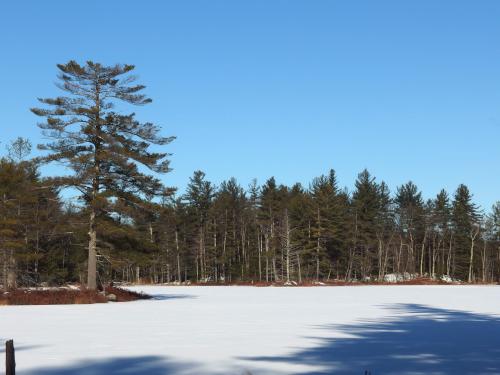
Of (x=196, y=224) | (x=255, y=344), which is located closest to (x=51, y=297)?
(x=255, y=344)

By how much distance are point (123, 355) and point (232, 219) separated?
85803mm

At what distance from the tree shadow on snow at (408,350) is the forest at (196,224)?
67.8 ft

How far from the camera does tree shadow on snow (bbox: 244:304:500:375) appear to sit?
9.48 meters

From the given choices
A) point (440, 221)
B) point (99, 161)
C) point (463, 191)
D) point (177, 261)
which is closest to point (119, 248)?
point (99, 161)

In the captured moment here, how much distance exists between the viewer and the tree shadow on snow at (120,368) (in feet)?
29.3

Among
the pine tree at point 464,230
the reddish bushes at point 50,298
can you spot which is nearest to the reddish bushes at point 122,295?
the reddish bushes at point 50,298

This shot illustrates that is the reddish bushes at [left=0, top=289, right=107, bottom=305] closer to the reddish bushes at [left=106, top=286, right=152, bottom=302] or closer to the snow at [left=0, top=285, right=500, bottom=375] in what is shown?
the reddish bushes at [left=106, top=286, right=152, bottom=302]

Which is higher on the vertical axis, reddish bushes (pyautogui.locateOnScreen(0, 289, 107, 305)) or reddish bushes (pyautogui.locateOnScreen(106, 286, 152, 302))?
reddish bushes (pyautogui.locateOnScreen(0, 289, 107, 305))

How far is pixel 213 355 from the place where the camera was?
418 inches

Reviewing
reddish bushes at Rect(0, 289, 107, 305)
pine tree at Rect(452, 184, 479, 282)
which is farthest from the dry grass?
pine tree at Rect(452, 184, 479, 282)

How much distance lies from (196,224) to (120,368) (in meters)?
85.3

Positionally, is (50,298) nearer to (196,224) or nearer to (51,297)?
(51,297)

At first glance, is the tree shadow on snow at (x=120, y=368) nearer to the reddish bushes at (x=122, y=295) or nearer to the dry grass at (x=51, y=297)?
the dry grass at (x=51, y=297)

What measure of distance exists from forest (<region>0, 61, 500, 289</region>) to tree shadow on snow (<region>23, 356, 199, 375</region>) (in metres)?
22.8
